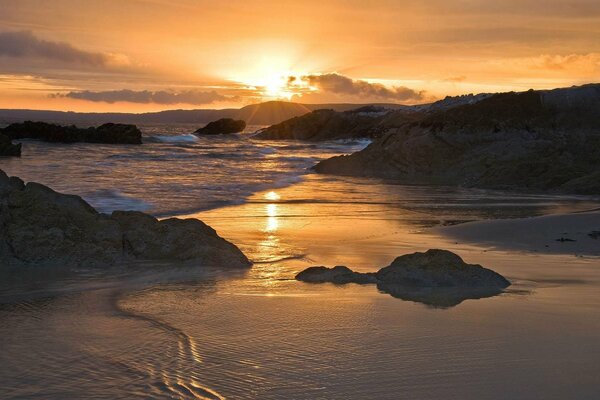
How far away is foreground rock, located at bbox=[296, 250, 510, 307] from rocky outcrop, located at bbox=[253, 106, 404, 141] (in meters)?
73.1

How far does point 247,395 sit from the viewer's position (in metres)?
3.72

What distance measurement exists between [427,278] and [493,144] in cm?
2107

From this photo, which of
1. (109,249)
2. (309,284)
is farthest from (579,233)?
(109,249)

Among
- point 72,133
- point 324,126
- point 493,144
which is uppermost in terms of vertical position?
point 324,126

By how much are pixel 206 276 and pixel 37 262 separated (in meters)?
1.92

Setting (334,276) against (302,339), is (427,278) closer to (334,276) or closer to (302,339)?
(334,276)

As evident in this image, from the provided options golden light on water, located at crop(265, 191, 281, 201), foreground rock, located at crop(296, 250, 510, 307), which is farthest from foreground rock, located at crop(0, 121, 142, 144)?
foreground rock, located at crop(296, 250, 510, 307)

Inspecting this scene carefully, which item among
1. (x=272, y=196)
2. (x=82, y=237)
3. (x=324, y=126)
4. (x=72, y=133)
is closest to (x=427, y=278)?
(x=82, y=237)

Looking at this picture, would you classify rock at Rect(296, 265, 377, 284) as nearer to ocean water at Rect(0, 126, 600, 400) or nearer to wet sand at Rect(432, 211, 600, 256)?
ocean water at Rect(0, 126, 600, 400)

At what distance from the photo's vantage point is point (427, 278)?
651 centimetres

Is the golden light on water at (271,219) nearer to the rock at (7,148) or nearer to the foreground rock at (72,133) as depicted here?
the rock at (7,148)

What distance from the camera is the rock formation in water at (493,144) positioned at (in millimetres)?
22609

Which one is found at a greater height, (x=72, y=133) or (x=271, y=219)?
(x=72, y=133)

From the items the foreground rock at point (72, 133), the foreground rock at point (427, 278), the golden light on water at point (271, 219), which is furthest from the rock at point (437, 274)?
the foreground rock at point (72, 133)
